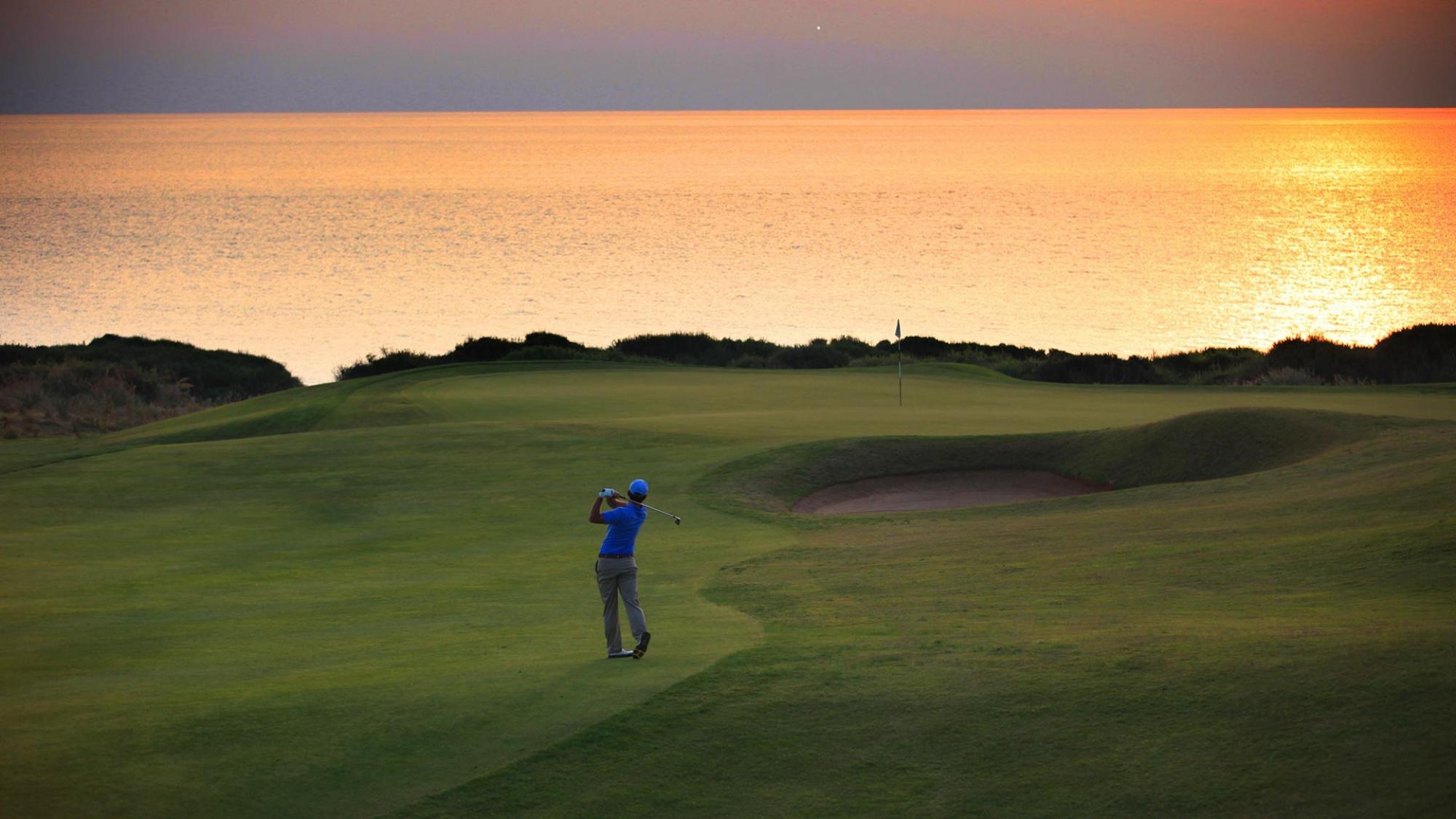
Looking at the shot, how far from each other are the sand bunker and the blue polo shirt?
36.3 ft

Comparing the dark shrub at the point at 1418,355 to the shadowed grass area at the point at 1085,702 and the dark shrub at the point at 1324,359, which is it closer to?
the dark shrub at the point at 1324,359

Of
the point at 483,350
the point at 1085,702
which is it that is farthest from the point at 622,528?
the point at 483,350

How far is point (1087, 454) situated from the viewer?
25.5 m

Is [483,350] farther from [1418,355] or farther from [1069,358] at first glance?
[1418,355]

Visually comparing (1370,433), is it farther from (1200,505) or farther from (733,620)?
(733,620)

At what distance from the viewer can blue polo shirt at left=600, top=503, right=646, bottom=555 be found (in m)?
12.7

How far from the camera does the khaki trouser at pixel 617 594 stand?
493 inches

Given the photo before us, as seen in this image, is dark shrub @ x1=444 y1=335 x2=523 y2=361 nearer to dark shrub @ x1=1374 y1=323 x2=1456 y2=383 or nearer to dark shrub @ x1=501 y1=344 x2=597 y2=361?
dark shrub @ x1=501 y1=344 x2=597 y2=361

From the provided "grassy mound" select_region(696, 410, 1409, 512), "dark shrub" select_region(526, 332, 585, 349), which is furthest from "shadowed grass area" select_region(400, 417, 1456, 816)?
"dark shrub" select_region(526, 332, 585, 349)

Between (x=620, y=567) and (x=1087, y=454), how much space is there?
15057 millimetres

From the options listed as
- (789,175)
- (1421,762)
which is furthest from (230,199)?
(1421,762)

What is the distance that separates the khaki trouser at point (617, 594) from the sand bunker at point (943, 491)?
1112 centimetres

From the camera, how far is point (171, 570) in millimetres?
18250

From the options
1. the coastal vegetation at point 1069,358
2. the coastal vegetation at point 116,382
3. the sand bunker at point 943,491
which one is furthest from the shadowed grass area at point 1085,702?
the coastal vegetation at point 116,382
